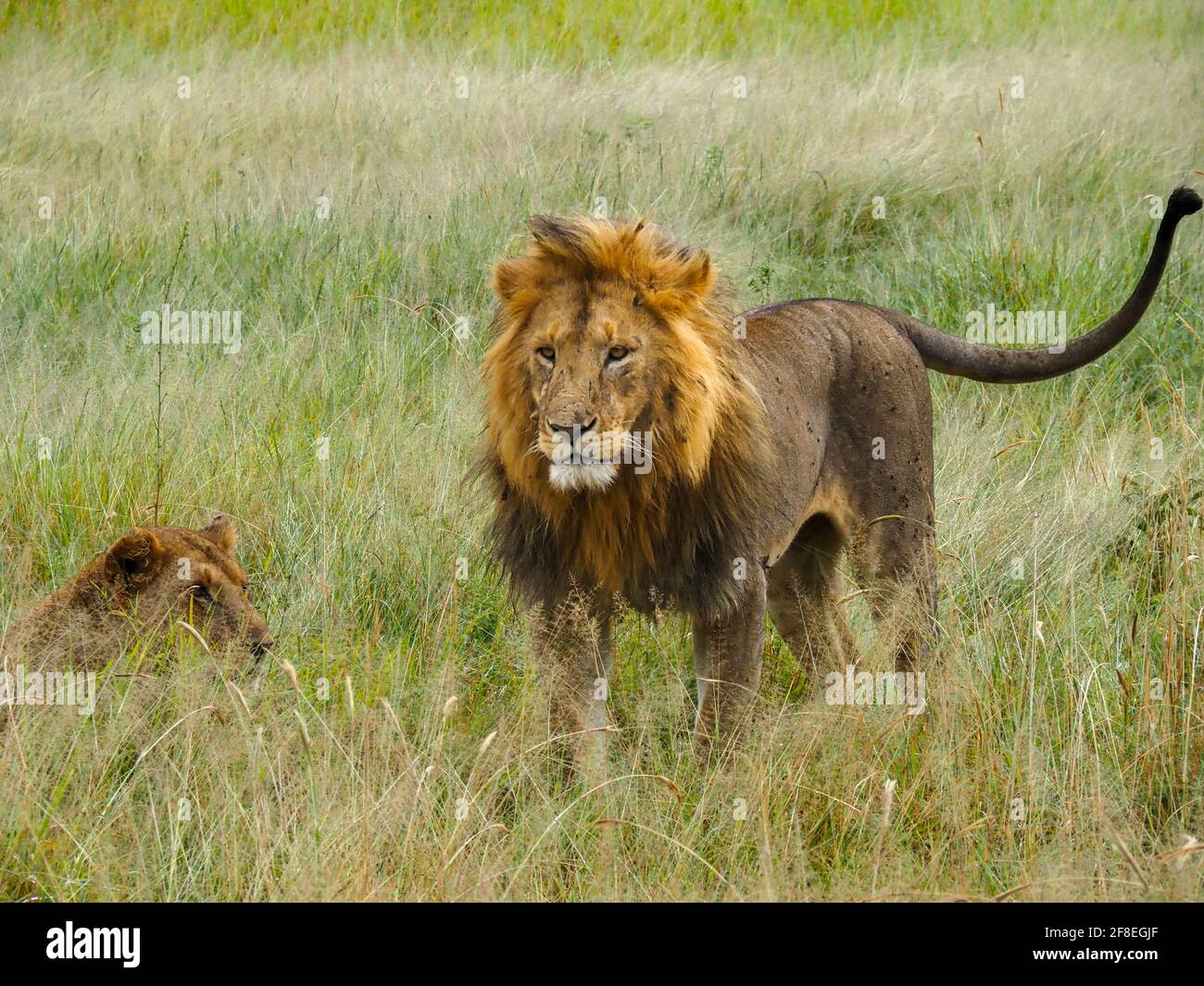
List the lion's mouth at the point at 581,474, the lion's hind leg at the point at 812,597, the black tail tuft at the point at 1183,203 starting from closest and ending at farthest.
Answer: the lion's mouth at the point at 581,474
the black tail tuft at the point at 1183,203
the lion's hind leg at the point at 812,597

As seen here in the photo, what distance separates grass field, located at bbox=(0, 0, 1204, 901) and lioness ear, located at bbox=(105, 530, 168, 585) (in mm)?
255

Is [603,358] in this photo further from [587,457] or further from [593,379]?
[587,457]

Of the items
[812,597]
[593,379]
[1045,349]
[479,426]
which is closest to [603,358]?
[593,379]

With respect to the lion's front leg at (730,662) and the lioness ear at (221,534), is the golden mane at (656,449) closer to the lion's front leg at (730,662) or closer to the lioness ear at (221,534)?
the lion's front leg at (730,662)

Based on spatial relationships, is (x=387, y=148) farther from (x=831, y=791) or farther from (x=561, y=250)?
(x=831, y=791)

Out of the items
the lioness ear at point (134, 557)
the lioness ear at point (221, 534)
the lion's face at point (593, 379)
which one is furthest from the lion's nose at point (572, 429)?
the lioness ear at point (221, 534)

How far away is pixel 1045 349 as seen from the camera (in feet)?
16.7

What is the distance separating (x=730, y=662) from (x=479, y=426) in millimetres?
2140

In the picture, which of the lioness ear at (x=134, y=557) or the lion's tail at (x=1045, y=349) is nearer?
the lioness ear at (x=134, y=557)

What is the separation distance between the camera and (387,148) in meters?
9.53

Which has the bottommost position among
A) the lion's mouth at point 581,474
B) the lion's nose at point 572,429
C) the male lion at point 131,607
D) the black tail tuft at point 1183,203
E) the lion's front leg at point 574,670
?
the lion's front leg at point 574,670

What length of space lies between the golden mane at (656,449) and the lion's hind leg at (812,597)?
0.86 meters

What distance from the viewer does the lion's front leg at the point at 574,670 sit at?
163 inches

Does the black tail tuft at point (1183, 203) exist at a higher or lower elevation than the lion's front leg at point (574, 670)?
higher
